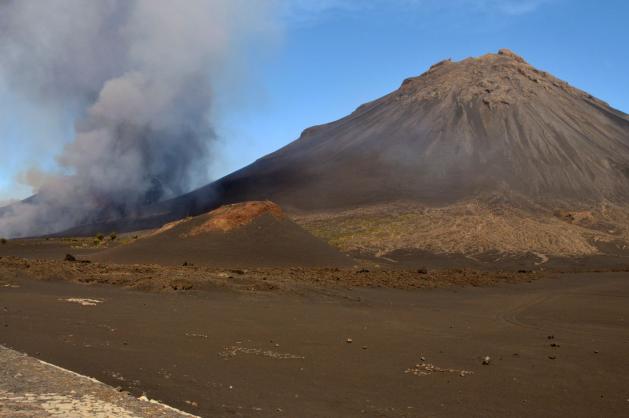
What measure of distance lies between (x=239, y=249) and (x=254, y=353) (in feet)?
84.4

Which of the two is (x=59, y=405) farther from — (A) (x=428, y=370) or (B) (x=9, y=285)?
(B) (x=9, y=285)

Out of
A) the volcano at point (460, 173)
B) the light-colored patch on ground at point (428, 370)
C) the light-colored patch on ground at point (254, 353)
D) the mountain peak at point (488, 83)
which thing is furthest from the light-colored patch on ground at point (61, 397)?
the mountain peak at point (488, 83)

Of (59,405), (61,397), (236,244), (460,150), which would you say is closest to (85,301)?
(61,397)

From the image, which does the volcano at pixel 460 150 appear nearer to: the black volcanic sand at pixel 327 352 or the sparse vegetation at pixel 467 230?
the sparse vegetation at pixel 467 230

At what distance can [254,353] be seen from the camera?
10406mm

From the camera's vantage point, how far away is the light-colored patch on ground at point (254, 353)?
1012 cm

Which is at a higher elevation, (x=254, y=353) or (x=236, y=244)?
(x=236, y=244)

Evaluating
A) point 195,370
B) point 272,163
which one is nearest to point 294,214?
point 272,163

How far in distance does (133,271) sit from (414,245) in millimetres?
31379

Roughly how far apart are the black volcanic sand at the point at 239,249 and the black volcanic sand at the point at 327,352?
15.4 m

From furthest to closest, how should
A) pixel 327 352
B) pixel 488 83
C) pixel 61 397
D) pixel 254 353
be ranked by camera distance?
pixel 488 83 → pixel 327 352 → pixel 254 353 → pixel 61 397

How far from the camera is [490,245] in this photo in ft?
173

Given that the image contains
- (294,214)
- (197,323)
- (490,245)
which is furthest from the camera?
(294,214)

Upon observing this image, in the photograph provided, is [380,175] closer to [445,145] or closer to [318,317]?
[445,145]
